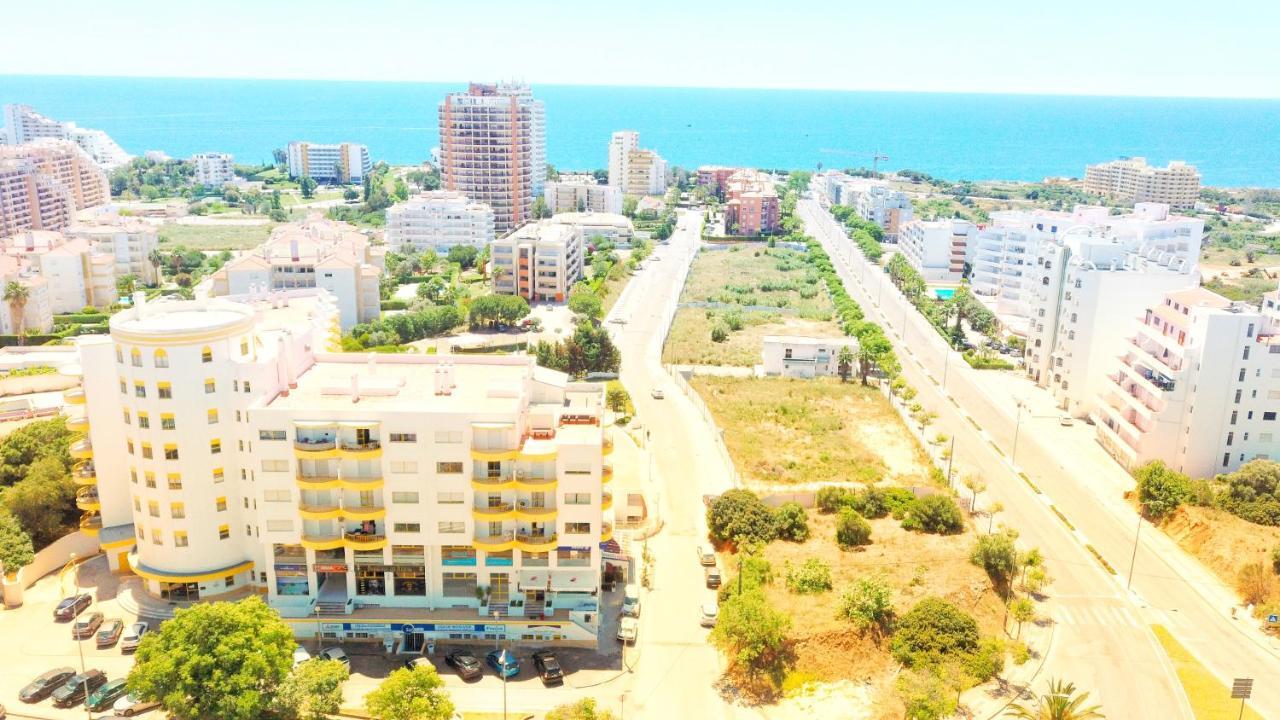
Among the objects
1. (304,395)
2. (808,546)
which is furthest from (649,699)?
(304,395)

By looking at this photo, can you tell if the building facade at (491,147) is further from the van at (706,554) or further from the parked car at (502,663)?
the parked car at (502,663)

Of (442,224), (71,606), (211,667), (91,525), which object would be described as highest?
(442,224)

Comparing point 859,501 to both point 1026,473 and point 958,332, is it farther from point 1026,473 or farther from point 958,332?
point 958,332

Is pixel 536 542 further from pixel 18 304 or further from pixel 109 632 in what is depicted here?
pixel 18 304

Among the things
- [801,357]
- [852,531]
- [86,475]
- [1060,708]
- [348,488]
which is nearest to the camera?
[1060,708]

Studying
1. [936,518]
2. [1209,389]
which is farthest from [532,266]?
[1209,389]
